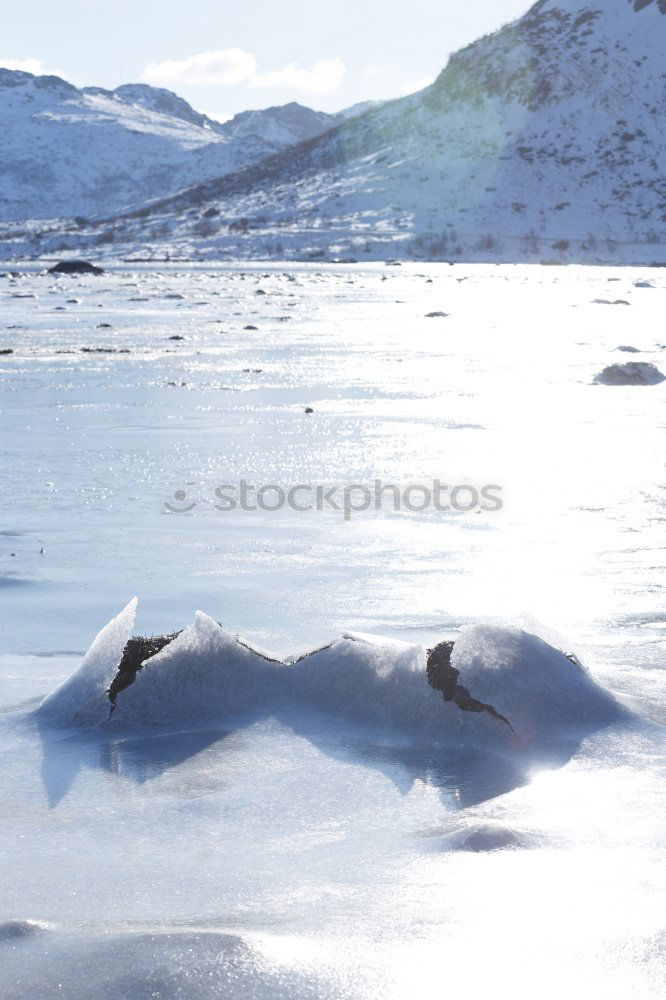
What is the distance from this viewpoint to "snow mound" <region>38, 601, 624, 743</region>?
2.74m

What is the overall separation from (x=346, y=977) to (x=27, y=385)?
34.3ft

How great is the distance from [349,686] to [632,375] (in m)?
9.29

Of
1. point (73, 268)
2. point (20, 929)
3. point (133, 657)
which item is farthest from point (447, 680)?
point (73, 268)

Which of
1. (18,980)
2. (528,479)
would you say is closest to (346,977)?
(18,980)

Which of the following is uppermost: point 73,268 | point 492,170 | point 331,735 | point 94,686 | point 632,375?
point 492,170

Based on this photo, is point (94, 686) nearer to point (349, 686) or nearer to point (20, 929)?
point (349, 686)

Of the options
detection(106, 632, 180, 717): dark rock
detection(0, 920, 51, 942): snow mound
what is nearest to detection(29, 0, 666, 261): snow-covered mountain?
detection(106, 632, 180, 717): dark rock

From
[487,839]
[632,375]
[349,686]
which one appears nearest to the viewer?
[487,839]

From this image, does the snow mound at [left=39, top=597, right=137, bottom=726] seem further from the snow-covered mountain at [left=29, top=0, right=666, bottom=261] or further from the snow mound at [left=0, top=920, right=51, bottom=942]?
the snow-covered mountain at [left=29, top=0, right=666, bottom=261]

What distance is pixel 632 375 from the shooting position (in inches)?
453

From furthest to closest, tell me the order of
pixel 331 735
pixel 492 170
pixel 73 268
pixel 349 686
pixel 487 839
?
pixel 492 170, pixel 73 268, pixel 349 686, pixel 331 735, pixel 487 839

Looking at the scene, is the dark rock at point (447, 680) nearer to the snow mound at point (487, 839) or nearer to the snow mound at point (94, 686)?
the snow mound at point (487, 839)

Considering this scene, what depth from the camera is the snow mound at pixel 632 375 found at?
37.5 feet

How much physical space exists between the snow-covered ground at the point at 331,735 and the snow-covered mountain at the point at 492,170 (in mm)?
75636
